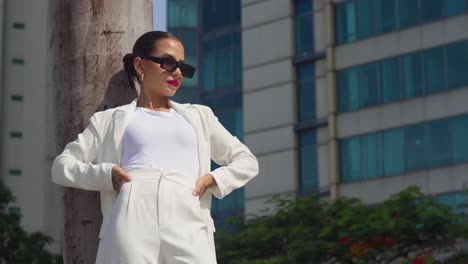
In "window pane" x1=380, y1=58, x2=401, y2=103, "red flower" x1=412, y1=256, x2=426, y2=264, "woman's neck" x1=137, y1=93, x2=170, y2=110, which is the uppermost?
"window pane" x1=380, y1=58, x2=401, y2=103

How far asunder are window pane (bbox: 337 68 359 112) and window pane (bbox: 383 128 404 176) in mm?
2879

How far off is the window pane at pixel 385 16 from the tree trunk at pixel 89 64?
43.7 metres

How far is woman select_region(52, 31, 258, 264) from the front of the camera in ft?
20.5

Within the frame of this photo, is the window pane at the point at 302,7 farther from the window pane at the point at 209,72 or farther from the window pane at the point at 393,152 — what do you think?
the window pane at the point at 393,152

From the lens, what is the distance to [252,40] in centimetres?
5731

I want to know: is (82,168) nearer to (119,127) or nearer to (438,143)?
(119,127)

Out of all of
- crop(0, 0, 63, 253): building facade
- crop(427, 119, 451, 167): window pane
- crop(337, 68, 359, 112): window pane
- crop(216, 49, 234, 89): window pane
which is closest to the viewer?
crop(427, 119, 451, 167): window pane

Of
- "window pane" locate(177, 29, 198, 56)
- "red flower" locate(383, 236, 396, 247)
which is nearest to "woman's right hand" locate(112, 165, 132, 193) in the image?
"red flower" locate(383, 236, 396, 247)

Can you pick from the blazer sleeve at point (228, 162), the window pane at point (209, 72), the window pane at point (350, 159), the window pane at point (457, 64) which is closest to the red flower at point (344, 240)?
the window pane at point (457, 64)

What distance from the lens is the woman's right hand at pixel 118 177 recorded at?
629cm

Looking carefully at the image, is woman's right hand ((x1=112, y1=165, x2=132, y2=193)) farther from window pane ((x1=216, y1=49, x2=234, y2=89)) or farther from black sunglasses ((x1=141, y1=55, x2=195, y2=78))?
window pane ((x1=216, y1=49, x2=234, y2=89))

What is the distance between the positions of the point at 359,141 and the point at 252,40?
8727 mm

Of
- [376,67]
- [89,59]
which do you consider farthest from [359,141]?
[89,59]

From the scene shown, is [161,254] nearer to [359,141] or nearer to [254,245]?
[254,245]
